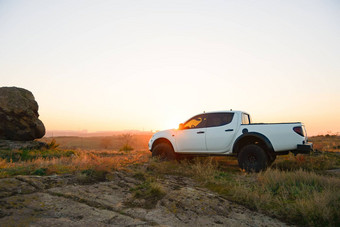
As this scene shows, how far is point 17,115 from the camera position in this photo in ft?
42.0

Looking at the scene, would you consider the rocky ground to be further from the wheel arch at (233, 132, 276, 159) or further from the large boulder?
the large boulder

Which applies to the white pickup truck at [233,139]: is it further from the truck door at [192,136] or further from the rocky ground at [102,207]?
the rocky ground at [102,207]

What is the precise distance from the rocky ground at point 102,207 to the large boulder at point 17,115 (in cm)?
1015

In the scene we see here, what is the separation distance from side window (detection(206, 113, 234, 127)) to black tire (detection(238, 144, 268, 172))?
3.60 ft

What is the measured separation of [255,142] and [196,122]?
2.15 metres

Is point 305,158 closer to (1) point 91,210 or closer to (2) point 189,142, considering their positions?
(2) point 189,142

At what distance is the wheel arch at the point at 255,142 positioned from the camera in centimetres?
685

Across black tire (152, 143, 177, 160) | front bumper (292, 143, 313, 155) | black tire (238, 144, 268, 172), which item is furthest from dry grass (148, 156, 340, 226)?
black tire (152, 143, 177, 160)

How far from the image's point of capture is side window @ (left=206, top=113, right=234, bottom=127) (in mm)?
7840

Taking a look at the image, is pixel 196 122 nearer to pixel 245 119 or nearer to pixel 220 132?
pixel 220 132

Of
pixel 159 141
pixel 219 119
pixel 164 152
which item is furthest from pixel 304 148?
pixel 159 141

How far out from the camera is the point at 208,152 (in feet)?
26.0

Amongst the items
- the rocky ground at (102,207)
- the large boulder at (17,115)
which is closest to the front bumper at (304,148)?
the rocky ground at (102,207)

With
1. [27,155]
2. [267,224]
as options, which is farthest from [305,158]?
[27,155]
